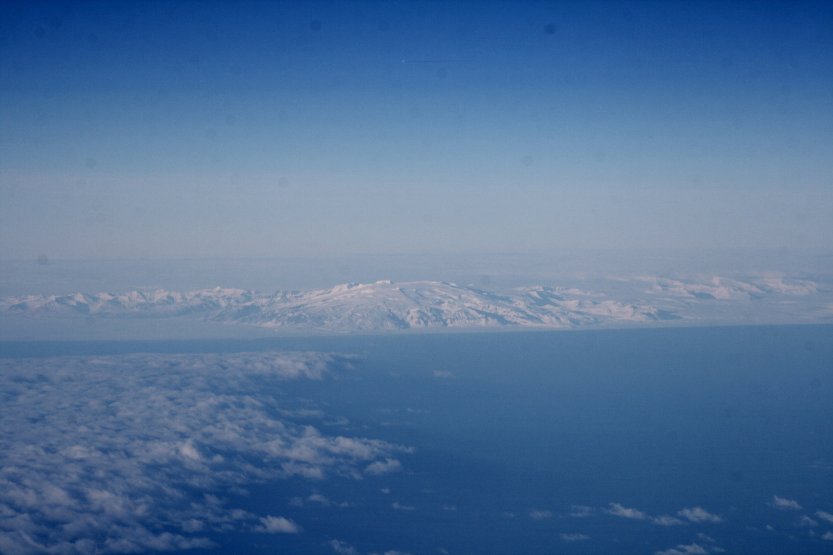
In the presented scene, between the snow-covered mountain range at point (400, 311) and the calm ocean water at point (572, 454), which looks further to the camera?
the snow-covered mountain range at point (400, 311)

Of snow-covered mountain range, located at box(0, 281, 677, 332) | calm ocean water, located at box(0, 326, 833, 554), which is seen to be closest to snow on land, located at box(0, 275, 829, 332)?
snow-covered mountain range, located at box(0, 281, 677, 332)

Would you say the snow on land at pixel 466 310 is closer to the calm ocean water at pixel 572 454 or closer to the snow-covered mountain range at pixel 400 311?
the snow-covered mountain range at pixel 400 311

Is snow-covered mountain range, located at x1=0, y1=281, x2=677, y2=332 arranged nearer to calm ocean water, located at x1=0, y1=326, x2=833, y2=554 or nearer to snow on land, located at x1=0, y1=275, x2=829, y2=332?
snow on land, located at x1=0, y1=275, x2=829, y2=332

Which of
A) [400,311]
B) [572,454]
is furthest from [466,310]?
[572,454]

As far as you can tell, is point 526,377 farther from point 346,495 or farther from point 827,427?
point 346,495

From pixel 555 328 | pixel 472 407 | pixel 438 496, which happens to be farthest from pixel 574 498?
pixel 555 328

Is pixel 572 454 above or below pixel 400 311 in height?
below

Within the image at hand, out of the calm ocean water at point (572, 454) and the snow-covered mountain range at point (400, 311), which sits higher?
the snow-covered mountain range at point (400, 311)

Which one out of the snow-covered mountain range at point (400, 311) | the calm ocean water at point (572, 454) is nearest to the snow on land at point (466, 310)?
the snow-covered mountain range at point (400, 311)

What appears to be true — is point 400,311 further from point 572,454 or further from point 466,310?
point 572,454
